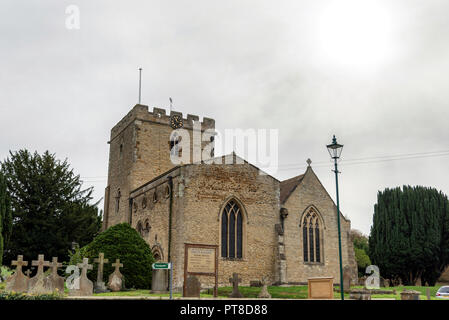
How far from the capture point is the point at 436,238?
120 ft

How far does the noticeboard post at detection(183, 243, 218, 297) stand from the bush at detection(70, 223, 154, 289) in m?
5.70

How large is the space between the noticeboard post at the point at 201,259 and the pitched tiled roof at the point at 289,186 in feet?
35.7

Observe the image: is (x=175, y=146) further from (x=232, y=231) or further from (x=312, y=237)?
(x=312, y=237)

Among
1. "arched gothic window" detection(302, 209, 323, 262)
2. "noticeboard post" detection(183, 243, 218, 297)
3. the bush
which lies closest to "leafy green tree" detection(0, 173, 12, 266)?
the bush

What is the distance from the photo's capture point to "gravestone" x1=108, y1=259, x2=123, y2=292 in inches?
867

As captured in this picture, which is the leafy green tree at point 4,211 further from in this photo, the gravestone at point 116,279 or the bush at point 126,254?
the gravestone at point 116,279

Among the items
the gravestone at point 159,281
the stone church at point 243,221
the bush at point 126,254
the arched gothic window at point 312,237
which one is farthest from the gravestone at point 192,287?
the arched gothic window at point 312,237

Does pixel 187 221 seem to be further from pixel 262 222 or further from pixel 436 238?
pixel 436 238

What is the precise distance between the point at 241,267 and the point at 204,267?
7.62 metres

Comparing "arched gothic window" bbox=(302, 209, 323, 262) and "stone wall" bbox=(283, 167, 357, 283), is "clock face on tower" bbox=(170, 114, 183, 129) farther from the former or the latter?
"arched gothic window" bbox=(302, 209, 323, 262)

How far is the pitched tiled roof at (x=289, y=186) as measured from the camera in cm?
3044

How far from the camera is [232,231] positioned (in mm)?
27391
